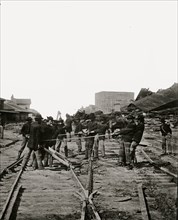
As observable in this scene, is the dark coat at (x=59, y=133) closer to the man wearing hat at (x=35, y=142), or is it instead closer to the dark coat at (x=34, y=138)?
the man wearing hat at (x=35, y=142)

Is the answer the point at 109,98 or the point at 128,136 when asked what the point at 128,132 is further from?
the point at 109,98

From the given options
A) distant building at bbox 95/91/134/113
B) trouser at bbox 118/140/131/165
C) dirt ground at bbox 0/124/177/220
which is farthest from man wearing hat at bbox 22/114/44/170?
distant building at bbox 95/91/134/113

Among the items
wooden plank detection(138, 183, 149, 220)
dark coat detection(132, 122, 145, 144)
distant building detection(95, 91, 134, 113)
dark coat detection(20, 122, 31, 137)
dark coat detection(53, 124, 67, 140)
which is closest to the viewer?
wooden plank detection(138, 183, 149, 220)

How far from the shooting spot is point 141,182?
24.2 feet

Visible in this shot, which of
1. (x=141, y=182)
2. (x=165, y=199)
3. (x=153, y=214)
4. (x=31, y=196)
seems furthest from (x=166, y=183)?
(x=31, y=196)

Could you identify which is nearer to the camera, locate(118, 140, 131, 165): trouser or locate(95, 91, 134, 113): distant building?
locate(118, 140, 131, 165): trouser

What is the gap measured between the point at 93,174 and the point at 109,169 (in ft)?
3.26

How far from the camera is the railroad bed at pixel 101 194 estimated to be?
5.17m

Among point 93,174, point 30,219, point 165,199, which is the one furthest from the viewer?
point 93,174

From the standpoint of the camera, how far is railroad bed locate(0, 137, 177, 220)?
17.0ft

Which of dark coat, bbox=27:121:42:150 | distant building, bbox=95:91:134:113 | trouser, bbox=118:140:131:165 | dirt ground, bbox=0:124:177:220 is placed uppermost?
distant building, bbox=95:91:134:113

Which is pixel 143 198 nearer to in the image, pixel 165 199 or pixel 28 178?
pixel 165 199

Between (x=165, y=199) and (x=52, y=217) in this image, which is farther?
(x=165, y=199)

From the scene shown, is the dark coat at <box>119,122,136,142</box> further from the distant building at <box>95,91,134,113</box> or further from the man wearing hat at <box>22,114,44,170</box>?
the distant building at <box>95,91,134,113</box>
